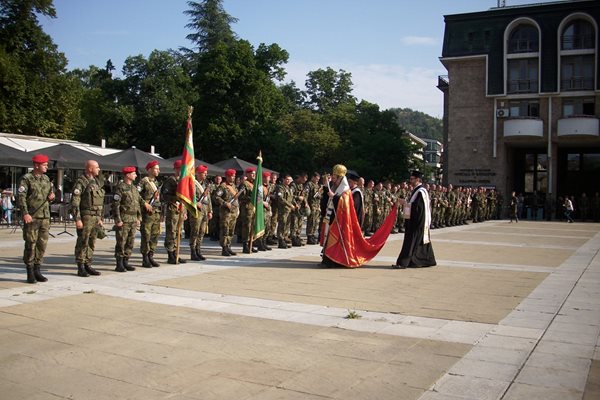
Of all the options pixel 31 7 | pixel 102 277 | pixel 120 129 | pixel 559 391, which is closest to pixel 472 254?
pixel 102 277

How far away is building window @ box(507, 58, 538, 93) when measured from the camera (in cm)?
4144

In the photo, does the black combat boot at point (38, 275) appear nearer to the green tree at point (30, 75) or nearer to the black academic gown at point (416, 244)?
the black academic gown at point (416, 244)

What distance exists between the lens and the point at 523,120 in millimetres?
40562

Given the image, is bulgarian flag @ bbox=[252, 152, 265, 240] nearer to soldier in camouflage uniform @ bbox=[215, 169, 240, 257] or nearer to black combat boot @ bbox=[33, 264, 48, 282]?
soldier in camouflage uniform @ bbox=[215, 169, 240, 257]

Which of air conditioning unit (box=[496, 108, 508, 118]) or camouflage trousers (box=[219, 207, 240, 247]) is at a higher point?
air conditioning unit (box=[496, 108, 508, 118])

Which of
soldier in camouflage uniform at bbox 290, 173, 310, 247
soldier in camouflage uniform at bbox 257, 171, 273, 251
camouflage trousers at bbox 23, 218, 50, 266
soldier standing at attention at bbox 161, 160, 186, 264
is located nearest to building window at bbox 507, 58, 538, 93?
soldier in camouflage uniform at bbox 290, 173, 310, 247

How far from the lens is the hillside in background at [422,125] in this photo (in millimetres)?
167000

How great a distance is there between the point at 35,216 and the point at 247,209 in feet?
19.1

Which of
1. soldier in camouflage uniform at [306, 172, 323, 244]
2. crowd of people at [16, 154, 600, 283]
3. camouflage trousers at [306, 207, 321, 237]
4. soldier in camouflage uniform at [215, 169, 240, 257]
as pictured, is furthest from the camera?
camouflage trousers at [306, 207, 321, 237]

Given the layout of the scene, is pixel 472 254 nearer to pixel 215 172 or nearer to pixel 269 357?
pixel 269 357

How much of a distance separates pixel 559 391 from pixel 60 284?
7669 mm

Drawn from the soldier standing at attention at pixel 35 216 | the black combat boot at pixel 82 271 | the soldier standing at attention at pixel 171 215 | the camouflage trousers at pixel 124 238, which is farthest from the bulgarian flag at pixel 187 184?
the soldier standing at attention at pixel 35 216

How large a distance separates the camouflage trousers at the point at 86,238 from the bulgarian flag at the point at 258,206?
4531 mm

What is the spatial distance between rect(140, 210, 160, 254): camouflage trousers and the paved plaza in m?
0.66
